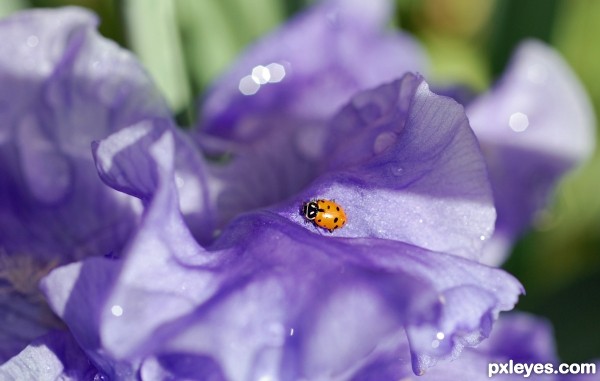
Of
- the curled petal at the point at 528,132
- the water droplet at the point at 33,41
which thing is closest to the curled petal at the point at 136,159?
the water droplet at the point at 33,41

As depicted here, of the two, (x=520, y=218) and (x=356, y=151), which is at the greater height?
(x=356, y=151)

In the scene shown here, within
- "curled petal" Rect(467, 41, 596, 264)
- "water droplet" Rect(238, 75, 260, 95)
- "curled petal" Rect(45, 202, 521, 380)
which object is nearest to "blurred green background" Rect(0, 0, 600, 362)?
"water droplet" Rect(238, 75, 260, 95)

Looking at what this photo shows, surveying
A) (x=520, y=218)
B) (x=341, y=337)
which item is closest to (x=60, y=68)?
(x=341, y=337)

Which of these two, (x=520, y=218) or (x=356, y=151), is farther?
(x=520, y=218)

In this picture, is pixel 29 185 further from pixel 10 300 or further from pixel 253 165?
pixel 253 165

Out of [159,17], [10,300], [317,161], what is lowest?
[10,300]

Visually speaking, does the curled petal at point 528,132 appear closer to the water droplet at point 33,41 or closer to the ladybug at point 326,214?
the ladybug at point 326,214

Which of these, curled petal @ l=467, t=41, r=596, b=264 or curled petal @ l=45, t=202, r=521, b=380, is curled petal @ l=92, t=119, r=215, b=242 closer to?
curled petal @ l=45, t=202, r=521, b=380
